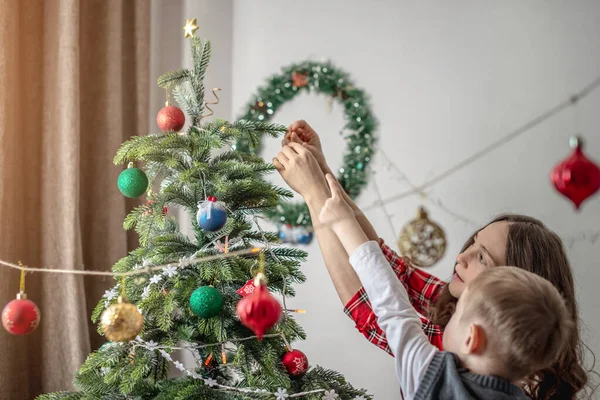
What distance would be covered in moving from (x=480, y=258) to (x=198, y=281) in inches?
25.9

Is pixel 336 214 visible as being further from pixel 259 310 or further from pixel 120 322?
pixel 120 322

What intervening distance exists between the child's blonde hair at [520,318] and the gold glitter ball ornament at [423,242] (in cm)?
145

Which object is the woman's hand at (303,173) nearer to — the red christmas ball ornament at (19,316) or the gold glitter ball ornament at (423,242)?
the red christmas ball ornament at (19,316)

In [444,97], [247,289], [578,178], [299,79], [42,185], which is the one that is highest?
Result: [299,79]

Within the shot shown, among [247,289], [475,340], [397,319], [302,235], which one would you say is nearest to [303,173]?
[247,289]

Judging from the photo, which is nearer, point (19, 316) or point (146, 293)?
point (19, 316)

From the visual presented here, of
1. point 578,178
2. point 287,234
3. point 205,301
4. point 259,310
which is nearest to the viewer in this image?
point 578,178

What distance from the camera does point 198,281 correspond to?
4.09 feet

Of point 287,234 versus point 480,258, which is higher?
point 287,234

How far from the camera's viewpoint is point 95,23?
205 cm

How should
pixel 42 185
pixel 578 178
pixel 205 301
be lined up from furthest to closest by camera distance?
pixel 42 185, pixel 205 301, pixel 578 178

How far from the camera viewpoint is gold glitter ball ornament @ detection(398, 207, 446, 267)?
246 centimetres

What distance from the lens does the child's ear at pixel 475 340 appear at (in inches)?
38.0

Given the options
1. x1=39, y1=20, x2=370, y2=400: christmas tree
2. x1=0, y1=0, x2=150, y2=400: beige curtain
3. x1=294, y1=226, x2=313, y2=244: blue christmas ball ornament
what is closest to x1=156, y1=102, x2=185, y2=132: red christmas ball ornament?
A: x1=39, y1=20, x2=370, y2=400: christmas tree
